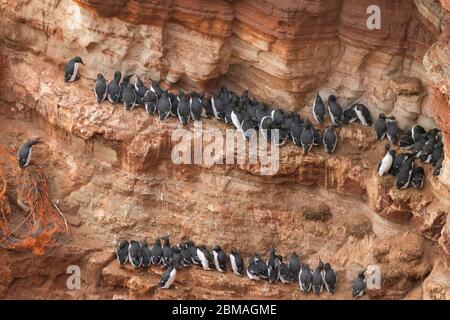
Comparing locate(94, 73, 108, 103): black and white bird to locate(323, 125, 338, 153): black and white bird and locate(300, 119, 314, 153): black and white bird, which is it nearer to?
locate(300, 119, 314, 153): black and white bird

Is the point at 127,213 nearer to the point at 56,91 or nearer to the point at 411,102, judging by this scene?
the point at 56,91

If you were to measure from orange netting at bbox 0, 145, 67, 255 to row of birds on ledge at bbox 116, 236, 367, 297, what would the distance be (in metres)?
1.36

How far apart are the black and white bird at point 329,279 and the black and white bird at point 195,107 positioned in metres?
3.61

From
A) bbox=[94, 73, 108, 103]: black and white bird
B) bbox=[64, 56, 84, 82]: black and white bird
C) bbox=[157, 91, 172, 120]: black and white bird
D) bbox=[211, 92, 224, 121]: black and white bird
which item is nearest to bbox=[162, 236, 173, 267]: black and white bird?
bbox=[157, 91, 172, 120]: black and white bird

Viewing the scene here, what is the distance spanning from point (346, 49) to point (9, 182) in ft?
22.0

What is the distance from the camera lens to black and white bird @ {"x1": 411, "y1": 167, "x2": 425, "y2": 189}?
22.3m

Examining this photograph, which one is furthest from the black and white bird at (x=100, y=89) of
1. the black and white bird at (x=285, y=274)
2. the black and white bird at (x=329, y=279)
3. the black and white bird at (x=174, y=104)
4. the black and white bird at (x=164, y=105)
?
the black and white bird at (x=329, y=279)

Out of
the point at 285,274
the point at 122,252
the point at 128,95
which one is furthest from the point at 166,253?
the point at 128,95

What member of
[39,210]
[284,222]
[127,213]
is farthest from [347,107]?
[39,210]

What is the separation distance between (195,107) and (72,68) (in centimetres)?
252

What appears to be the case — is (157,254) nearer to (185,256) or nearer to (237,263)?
(185,256)

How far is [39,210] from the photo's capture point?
80.1 ft

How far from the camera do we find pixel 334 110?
23547 millimetres

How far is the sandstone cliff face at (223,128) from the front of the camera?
899 inches
